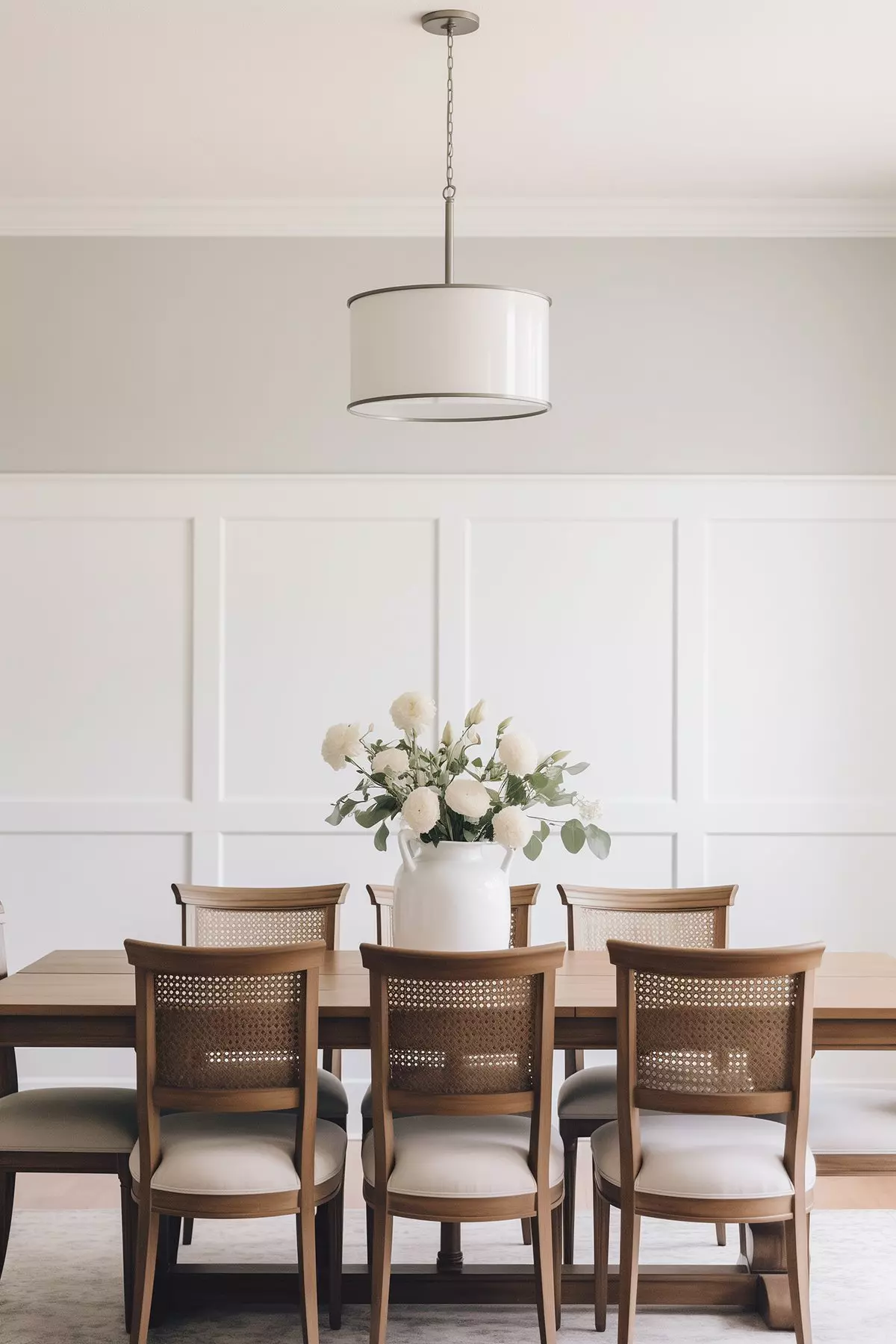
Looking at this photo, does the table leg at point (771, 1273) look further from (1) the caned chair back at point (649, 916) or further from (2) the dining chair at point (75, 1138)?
(2) the dining chair at point (75, 1138)

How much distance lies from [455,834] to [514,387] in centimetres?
101

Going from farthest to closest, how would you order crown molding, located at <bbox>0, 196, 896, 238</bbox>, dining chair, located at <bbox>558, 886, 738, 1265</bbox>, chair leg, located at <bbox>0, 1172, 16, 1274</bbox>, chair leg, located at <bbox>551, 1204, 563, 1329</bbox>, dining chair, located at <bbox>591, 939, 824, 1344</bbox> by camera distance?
crown molding, located at <bbox>0, 196, 896, 238</bbox>, dining chair, located at <bbox>558, 886, 738, 1265</bbox>, chair leg, located at <bbox>0, 1172, 16, 1274</bbox>, chair leg, located at <bbox>551, 1204, 563, 1329</bbox>, dining chair, located at <bbox>591, 939, 824, 1344</bbox>

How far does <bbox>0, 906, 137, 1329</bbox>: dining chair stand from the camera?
9.39 feet

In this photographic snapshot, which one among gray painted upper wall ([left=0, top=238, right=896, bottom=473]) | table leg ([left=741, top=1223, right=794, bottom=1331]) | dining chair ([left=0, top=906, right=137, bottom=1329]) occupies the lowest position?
table leg ([left=741, top=1223, right=794, bottom=1331])

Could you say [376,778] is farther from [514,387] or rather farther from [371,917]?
[371,917]

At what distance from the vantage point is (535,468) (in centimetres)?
466

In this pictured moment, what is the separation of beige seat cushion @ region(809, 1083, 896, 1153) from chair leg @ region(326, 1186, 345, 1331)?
3.50ft

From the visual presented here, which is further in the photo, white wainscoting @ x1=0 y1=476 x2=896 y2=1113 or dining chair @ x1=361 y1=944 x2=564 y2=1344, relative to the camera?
white wainscoting @ x1=0 y1=476 x2=896 y2=1113

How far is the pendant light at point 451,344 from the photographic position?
2.83 metres

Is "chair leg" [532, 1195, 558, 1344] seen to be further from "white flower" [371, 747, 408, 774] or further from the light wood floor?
the light wood floor

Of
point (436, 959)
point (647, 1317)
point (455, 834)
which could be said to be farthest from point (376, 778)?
point (647, 1317)

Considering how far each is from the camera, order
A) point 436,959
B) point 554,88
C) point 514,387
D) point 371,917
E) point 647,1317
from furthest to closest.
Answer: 1. point 371,917
2. point 554,88
3. point 647,1317
4. point 514,387
5. point 436,959

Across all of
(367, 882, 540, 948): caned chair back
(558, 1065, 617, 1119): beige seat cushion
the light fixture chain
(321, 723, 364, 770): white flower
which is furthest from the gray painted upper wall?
(558, 1065, 617, 1119): beige seat cushion

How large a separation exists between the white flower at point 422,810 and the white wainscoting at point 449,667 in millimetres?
1790
